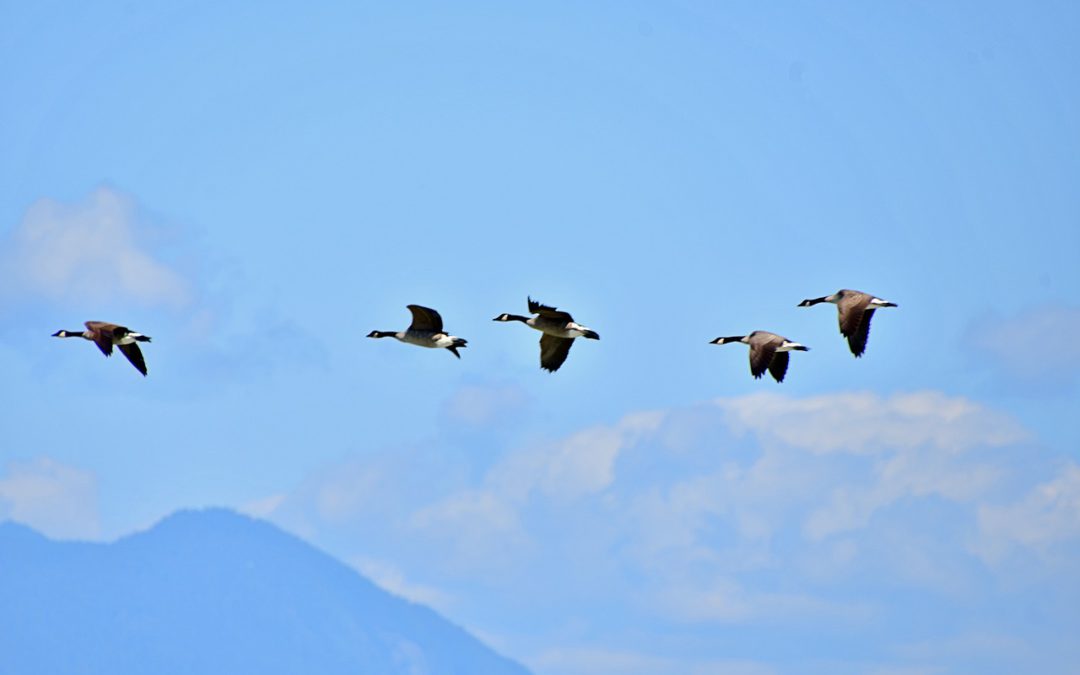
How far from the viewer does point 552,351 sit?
37062 mm

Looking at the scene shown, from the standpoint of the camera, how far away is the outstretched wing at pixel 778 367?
122 ft

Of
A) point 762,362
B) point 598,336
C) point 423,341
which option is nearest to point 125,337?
point 423,341

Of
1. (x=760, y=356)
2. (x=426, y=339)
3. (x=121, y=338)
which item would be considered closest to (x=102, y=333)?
(x=121, y=338)

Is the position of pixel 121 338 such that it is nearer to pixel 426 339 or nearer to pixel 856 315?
pixel 426 339

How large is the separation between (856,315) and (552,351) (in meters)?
5.20

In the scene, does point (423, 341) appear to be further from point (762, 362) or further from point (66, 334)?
point (66, 334)

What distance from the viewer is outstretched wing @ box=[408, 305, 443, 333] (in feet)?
118

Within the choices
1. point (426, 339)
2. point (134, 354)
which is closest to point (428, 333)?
point (426, 339)

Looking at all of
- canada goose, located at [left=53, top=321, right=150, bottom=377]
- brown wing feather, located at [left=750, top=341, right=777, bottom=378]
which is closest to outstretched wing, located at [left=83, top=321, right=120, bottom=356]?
canada goose, located at [left=53, top=321, right=150, bottom=377]

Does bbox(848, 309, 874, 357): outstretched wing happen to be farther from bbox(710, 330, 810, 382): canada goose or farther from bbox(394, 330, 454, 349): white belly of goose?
bbox(394, 330, 454, 349): white belly of goose

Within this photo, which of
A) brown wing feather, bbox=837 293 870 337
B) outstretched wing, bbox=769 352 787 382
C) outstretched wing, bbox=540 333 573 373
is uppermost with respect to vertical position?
brown wing feather, bbox=837 293 870 337

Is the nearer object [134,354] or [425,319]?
[425,319]

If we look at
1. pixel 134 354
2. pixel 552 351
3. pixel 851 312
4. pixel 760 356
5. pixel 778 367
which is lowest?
pixel 134 354

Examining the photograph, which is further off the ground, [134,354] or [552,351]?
[552,351]
